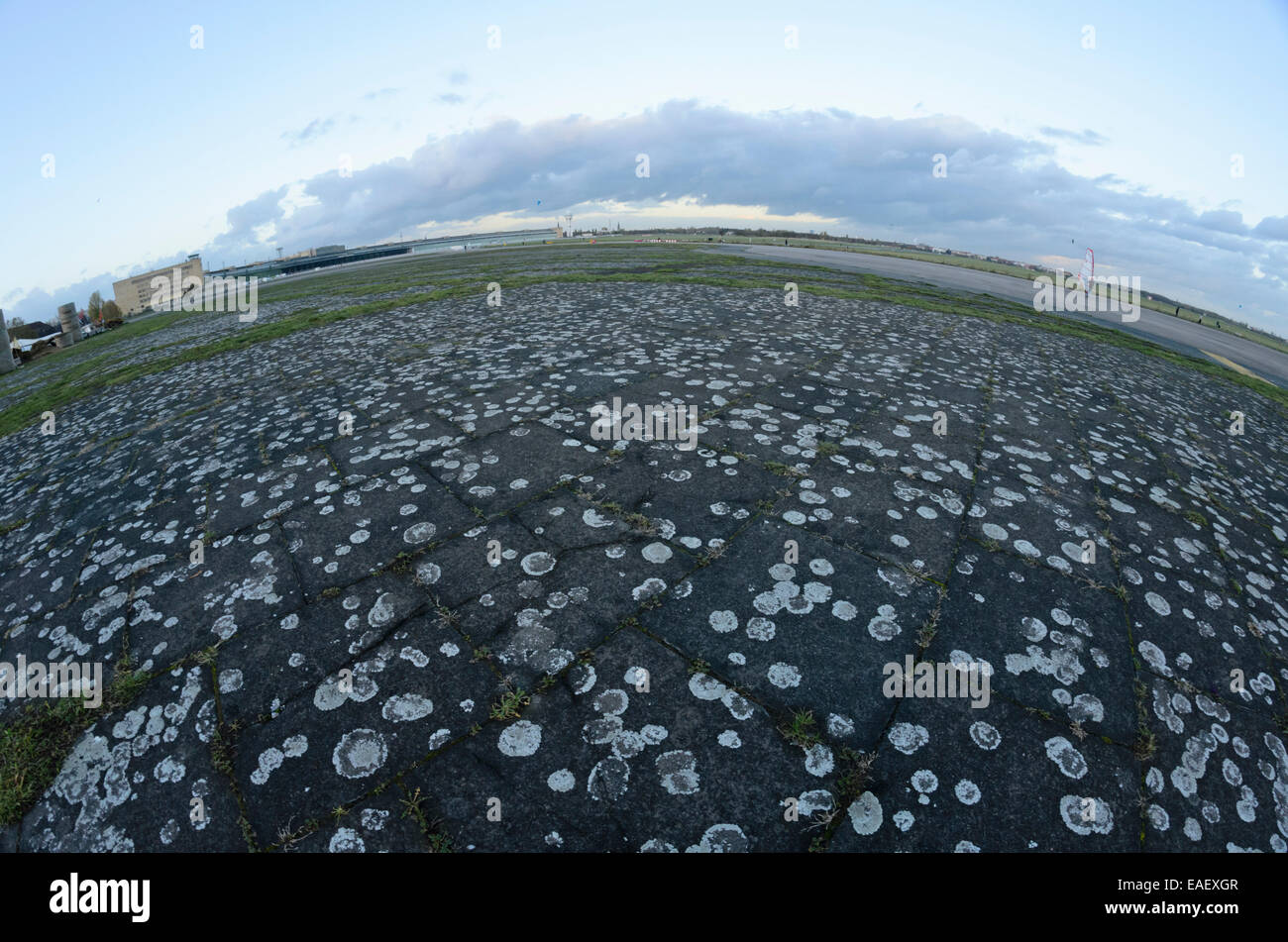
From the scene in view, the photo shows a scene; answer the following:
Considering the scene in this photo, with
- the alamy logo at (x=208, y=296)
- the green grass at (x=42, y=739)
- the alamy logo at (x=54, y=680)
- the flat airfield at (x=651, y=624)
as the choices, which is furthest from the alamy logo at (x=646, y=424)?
the alamy logo at (x=208, y=296)

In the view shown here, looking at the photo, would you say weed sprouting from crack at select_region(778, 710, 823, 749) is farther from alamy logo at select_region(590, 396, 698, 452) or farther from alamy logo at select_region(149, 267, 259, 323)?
alamy logo at select_region(149, 267, 259, 323)

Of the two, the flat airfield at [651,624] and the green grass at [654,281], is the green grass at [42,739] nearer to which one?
the flat airfield at [651,624]

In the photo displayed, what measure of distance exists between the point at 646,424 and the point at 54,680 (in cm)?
720

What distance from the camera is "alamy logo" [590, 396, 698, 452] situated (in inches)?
320

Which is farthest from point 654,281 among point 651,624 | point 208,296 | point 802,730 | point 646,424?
point 208,296

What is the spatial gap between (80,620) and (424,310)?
19.5 metres

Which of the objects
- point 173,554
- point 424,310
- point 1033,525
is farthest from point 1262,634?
point 424,310

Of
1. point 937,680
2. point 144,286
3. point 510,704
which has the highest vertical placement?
point 144,286
